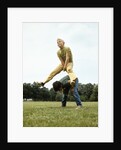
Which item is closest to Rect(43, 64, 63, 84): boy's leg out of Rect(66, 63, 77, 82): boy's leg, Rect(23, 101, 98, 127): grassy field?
Rect(66, 63, 77, 82): boy's leg

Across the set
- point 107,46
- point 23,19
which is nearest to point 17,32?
point 23,19

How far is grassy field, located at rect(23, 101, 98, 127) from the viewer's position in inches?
750

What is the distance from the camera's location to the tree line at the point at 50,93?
19141 mm

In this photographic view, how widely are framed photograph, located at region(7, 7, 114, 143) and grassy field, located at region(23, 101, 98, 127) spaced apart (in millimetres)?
57

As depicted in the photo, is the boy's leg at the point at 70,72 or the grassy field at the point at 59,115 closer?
the grassy field at the point at 59,115

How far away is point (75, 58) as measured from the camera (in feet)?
62.8

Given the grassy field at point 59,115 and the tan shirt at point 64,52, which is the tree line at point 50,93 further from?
the tan shirt at point 64,52

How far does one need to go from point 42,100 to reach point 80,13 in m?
1.80

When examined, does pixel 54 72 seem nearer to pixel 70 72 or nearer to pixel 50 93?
pixel 70 72

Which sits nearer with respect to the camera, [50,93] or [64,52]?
[64,52]

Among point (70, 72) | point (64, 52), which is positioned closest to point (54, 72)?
point (70, 72)

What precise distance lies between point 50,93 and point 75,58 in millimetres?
813

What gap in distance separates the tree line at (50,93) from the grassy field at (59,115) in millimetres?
95

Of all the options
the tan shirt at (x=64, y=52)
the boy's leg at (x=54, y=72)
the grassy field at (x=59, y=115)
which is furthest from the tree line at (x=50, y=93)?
the tan shirt at (x=64, y=52)
